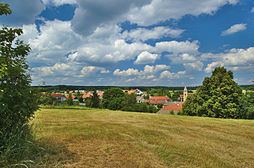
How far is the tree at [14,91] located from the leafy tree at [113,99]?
69.0 m

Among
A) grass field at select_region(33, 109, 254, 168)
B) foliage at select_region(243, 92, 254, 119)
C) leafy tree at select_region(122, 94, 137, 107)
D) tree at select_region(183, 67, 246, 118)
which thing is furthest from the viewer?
leafy tree at select_region(122, 94, 137, 107)

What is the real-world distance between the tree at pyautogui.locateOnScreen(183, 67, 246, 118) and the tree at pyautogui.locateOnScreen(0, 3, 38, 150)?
32.7 metres

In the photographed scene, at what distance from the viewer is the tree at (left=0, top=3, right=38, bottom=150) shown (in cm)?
670

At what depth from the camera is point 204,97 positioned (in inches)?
1577

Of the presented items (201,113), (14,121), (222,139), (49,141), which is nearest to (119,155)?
(49,141)

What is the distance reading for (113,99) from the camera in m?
78.2

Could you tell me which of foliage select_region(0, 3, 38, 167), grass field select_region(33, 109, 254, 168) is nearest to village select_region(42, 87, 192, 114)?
grass field select_region(33, 109, 254, 168)

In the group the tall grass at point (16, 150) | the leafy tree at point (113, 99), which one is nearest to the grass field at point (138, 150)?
the tall grass at point (16, 150)

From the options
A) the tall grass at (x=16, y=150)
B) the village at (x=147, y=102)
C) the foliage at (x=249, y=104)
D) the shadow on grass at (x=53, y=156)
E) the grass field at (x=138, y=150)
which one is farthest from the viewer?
the village at (x=147, y=102)

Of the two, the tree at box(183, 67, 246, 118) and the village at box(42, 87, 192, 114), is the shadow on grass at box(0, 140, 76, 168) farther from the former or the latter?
the tree at box(183, 67, 246, 118)

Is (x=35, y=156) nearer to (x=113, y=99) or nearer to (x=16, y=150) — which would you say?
(x=16, y=150)

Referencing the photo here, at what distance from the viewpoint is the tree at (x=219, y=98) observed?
37688mm

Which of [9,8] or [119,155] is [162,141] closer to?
[119,155]

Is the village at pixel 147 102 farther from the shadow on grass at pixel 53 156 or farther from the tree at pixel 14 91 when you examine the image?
the tree at pixel 14 91
